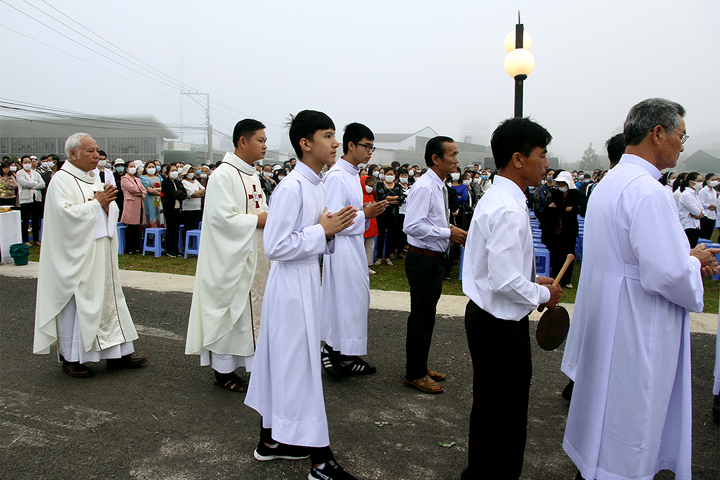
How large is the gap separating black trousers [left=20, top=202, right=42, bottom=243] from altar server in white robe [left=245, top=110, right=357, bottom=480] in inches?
477

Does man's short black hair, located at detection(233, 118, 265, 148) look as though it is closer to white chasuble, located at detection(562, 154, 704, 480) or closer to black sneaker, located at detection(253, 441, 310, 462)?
black sneaker, located at detection(253, 441, 310, 462)

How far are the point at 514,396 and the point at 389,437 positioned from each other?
1.26 meters

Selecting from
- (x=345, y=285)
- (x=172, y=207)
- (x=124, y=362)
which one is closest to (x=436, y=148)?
(x=345, y=285)

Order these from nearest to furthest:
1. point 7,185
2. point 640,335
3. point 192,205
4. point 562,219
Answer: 1. point 640,335
2. point 562,219
3. point 192,205
4. point 7,185

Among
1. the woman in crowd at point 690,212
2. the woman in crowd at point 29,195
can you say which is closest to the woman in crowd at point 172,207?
the woman in crowd at point 29,195

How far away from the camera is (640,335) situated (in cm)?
242

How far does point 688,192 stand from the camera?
10453mm

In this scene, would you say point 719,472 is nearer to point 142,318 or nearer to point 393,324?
point 393,324

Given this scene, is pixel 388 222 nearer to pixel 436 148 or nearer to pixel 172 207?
pixel 172 207

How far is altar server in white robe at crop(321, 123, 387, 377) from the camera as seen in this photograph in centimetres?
451

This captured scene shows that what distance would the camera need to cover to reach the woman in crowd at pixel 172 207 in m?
11.0

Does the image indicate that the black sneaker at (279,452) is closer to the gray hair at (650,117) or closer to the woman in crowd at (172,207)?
the gray hair at (650,117)

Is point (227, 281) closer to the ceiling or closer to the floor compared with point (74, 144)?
closer to the floor

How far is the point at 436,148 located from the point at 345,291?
1483mm
